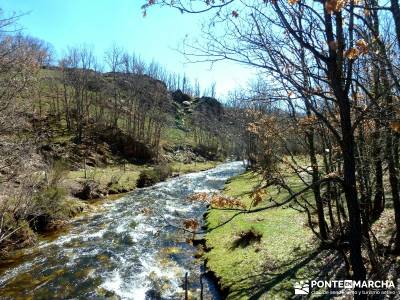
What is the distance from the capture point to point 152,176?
169 ft

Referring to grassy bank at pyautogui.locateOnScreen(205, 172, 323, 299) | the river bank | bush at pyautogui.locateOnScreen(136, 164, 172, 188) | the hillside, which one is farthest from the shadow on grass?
bush at pyautogui.locateOnScreen(136, 164, 172, 188)

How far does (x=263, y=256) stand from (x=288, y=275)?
2.54 metres

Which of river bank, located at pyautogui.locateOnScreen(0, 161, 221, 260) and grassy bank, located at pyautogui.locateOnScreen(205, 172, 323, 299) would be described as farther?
river bank, located at pyautogui.locateOnScreen(0, 161, 221, 260)

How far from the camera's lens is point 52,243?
71.6ft

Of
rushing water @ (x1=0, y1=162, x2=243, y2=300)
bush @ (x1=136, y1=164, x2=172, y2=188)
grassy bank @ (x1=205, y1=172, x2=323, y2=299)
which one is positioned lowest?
rushing water @ (x1=0, y1=162, x2=243, y2=300)

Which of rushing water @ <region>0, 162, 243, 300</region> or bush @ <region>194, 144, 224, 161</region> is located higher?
bush @ <region>194, 144, 224, 161</region>

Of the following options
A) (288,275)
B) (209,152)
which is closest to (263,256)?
(288,275)

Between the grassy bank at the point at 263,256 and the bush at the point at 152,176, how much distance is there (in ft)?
94.0

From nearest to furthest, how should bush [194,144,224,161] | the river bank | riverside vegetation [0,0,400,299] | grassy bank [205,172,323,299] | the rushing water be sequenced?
riverside vegetation [0,0,400,299] < grassy bank [205,172,323,299] < the rushing water < the river bank < bush [194,144,224,161]

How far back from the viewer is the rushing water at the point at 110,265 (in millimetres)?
14805

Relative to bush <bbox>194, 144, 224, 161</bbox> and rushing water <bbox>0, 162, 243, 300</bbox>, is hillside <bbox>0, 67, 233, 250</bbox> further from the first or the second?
rushing water <bbox>0, 162, 243, 300</bbox>

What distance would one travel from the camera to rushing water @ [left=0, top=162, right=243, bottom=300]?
14.8 metres

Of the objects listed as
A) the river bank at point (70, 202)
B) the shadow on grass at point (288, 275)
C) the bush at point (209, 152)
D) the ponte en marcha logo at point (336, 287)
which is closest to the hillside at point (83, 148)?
the river bank at point (70, 202)

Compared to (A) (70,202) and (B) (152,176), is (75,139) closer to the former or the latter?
(B) (152,176)
